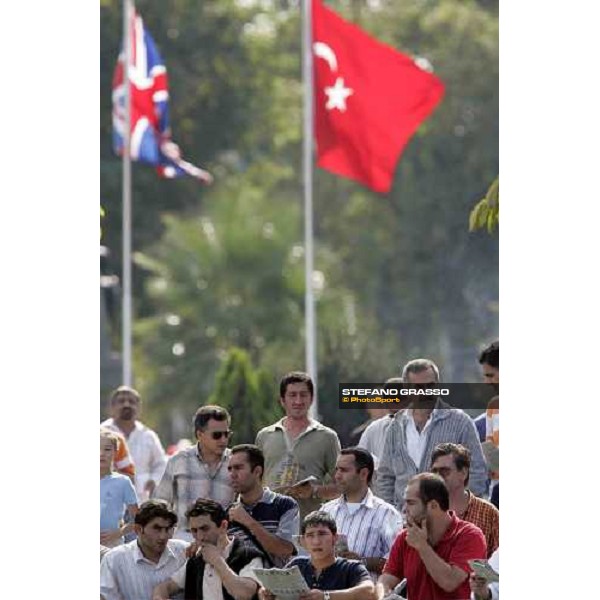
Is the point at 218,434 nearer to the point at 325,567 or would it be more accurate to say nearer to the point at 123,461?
the point at 325,567

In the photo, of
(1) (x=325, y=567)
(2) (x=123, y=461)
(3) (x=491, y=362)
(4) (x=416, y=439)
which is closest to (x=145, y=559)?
(1) (x=325, y=567)

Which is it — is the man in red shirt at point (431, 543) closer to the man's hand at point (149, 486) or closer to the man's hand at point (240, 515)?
the man's hand at point (240, 515)

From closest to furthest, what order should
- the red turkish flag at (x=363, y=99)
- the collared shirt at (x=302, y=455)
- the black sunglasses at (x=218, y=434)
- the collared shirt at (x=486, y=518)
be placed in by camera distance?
the collared shirt at (x=486, y=518)
the collared shirt at (x=302, y=455)
the black sunglasses at (x=218, y=434)
the red turkish flag at (x=363, y=99)

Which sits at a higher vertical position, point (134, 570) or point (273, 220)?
point (273, 220)

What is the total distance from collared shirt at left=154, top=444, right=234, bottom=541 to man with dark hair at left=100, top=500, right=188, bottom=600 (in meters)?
0.10

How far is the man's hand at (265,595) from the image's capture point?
7.77 metres

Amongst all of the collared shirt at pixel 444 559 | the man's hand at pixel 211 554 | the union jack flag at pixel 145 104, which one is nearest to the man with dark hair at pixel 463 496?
the collared shirt at pixel 444 559

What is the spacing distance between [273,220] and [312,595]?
25.9m

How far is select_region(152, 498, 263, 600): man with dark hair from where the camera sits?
7938 mm

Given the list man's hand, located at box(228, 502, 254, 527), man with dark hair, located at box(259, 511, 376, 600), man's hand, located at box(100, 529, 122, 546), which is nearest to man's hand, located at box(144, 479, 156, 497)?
man's hand, located at box(100, 529, 122, 546)

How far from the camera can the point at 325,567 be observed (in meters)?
7.72
